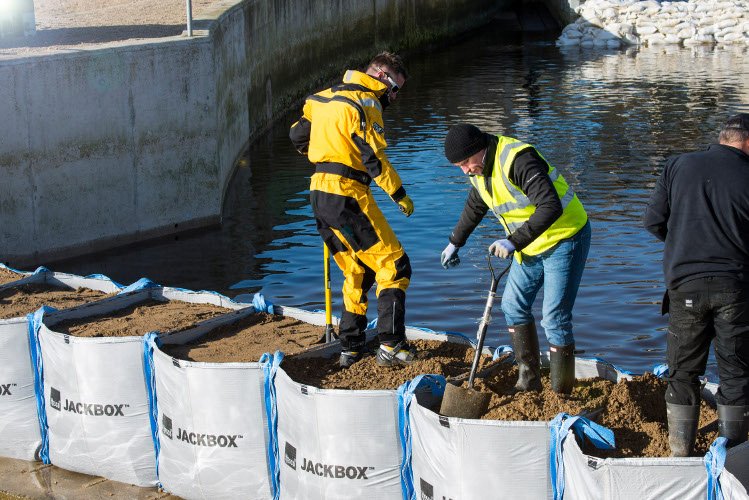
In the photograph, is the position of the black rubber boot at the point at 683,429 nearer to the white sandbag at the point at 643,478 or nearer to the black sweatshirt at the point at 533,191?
the white sandbag at the point at 643,478

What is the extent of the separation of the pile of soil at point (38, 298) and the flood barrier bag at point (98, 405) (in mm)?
948

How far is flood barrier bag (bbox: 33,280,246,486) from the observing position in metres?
6.48

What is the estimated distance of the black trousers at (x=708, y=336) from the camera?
Result: 16.7 feet

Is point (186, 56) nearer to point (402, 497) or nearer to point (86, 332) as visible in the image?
point (86, 332)

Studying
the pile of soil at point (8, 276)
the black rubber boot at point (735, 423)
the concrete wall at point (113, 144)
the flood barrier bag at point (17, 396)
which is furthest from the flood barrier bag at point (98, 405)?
the concrete wall at point (113, 144)

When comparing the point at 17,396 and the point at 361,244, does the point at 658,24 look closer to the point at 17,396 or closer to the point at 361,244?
the point at 361,244

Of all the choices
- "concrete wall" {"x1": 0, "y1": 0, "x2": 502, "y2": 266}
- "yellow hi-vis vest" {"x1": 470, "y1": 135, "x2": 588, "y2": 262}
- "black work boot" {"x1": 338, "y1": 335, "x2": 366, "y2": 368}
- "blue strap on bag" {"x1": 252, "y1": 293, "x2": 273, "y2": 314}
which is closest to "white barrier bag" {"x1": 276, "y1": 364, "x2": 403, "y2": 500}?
"black work boot" {"x1": 338, "y1": 335, "x2": 366, "y2": 368}

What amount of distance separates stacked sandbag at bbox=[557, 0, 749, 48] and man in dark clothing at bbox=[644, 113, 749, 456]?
92.0 ft

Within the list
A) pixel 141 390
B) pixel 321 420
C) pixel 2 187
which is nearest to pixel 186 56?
pixel 2 187

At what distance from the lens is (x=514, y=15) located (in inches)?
1783

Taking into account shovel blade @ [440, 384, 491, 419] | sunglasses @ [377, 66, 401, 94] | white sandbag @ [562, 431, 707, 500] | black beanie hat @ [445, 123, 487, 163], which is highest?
sunglasses @ [377, 66, 401, 94]

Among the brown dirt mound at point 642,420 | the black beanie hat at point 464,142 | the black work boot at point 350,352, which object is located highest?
the black beanie hat at point 464,142

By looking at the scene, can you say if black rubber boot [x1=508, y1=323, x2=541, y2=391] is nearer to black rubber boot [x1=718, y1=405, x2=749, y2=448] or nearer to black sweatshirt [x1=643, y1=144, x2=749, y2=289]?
black sweatshirt [x1=643, y1=144, x2=749, y2=289]

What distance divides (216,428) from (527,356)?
1.78 metres
